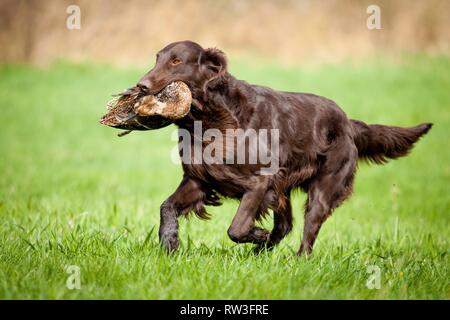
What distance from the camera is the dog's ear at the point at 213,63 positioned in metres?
4.66

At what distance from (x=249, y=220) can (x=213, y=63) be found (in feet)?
3.73

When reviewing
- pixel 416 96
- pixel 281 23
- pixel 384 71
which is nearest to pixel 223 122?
pixel 416 96

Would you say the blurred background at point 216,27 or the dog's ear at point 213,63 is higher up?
the blurred background at point 216,27

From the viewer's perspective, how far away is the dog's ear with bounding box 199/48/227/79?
183 inches

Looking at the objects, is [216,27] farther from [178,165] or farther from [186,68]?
[186,68]

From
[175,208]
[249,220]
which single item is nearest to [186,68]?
[175,208]

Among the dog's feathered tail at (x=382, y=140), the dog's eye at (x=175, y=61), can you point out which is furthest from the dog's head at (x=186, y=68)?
the dog's feathered tail at (x=382, y=140)

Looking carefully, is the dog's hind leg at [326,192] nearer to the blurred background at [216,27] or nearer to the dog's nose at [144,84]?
the dog's nose at [144,84]

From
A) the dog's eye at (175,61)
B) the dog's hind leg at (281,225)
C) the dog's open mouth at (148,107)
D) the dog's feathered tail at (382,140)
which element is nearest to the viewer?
the dog's open mouth at (148,107)

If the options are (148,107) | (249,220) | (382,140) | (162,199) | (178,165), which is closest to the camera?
(148,107)

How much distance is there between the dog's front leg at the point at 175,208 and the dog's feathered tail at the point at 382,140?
1560mm

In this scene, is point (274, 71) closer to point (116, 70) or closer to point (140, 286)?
point (116, 70)

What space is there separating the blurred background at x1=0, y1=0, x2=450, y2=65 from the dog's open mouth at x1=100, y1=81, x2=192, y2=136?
13729 millimetres

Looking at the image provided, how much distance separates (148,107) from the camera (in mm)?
4340
